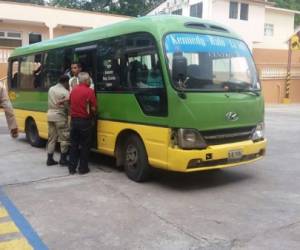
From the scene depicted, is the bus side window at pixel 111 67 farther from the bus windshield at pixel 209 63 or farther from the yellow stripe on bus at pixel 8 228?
the yellow stripe on bus at pixel 8 228

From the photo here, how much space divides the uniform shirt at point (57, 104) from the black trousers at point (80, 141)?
763 mm

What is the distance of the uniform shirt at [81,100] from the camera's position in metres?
7.53

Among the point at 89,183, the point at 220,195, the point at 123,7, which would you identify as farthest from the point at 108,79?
the point at 123,7

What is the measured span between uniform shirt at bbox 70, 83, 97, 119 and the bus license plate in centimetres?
244

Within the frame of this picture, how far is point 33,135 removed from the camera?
10938 millimetres

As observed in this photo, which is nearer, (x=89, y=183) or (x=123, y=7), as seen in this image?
(x=89, y=183)

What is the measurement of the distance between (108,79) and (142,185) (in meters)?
1.96

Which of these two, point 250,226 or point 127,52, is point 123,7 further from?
point 250,226

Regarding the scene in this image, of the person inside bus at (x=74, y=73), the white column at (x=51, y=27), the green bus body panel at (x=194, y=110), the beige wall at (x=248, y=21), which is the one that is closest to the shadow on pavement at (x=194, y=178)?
the green bus body panel at (x=194, y=110)

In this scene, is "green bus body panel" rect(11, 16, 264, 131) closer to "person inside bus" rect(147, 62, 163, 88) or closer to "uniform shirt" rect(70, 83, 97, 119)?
"person inside bus" rect(147, 62, 163, 88)

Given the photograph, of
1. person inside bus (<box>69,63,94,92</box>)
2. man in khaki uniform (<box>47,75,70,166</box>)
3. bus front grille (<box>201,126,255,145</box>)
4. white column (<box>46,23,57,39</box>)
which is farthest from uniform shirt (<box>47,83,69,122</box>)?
white column (<box>46,23,57,39</box>)

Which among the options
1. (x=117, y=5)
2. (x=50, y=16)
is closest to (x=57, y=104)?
(x=50, y=16)

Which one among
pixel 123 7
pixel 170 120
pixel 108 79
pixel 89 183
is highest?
pixel 123 7

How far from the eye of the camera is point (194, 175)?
777 centimetres
